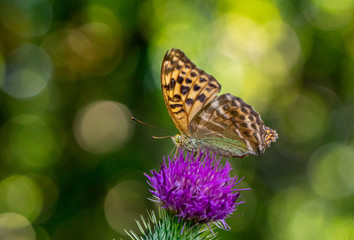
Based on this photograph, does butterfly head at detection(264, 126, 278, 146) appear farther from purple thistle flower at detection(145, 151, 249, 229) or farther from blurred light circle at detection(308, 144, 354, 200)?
blurred light circle at detection(308, 144, 354, 200)

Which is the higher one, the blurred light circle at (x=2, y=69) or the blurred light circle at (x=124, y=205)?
the blurred light circle at (x=2, y=69)

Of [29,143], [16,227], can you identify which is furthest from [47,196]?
[29,143]

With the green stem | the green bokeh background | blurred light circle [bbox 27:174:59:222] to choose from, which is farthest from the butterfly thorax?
blurred light circle [bbox 27:174:59:222]

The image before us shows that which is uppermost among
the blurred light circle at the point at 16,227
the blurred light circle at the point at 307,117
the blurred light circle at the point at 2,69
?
the blurred light circle at the point at 307,117

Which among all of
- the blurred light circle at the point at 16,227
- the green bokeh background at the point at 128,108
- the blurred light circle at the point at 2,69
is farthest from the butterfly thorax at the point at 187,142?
the blurred light circle at the point at 2,69

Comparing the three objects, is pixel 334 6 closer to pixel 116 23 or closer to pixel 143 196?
pixel 116 23

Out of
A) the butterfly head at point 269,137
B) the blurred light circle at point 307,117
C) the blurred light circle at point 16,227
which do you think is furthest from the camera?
the blurred light circle at point 307,117

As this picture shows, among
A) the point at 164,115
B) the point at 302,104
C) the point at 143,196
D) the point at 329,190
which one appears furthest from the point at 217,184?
the point at 302,104

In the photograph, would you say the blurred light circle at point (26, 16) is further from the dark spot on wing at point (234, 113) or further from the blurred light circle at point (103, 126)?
the dark spot on wing at point (234, 113)
